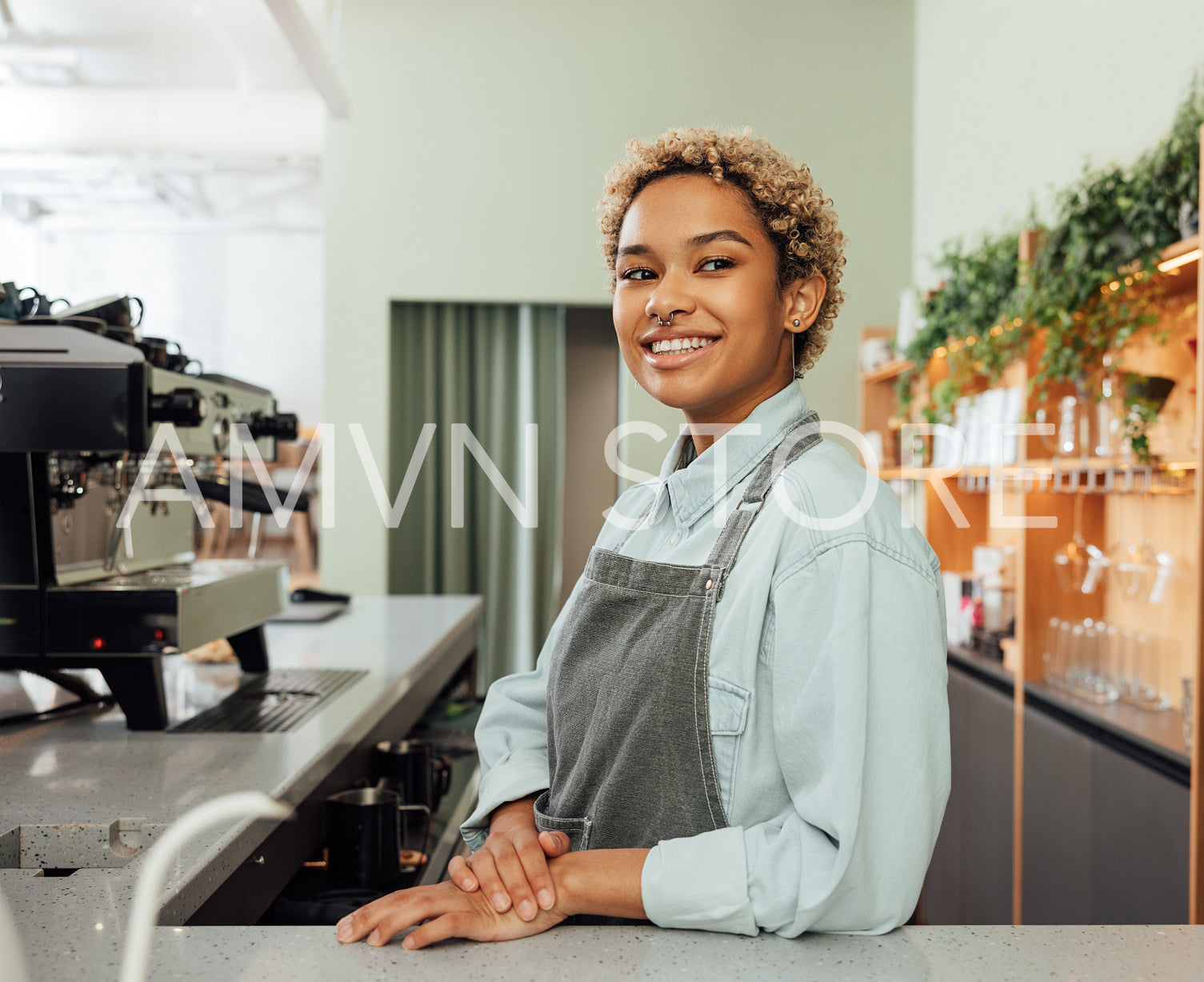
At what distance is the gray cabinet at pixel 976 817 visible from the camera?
2475 mm

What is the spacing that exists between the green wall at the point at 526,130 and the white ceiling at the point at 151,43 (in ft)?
1.58

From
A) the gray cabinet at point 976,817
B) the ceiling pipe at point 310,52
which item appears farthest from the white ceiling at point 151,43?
the gray cabinet at point 976,817

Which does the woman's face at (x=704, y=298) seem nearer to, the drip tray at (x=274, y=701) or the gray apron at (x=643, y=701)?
the gray apron at (x=643, y=701)

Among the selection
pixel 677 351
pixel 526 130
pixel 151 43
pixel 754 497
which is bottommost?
pixel 754 497

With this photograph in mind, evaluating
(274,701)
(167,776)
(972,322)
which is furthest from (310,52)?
(167,776)

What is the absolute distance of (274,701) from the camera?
1.69 m

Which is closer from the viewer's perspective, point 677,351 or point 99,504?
point 677,351

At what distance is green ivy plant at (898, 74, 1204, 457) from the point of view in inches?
76.2

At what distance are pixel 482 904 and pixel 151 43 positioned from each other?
16.6ft

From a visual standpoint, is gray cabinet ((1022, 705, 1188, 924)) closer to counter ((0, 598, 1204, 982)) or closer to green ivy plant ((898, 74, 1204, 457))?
green ivy plant ((898, 74, 1204, 457))

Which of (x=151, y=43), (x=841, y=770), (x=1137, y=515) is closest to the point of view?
(x=841, y=770)

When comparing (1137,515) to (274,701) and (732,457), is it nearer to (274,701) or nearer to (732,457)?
(732,457)

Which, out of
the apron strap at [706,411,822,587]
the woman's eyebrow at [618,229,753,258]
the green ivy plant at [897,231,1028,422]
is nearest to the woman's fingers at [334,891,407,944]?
the apron strap at [706,411,822,587]

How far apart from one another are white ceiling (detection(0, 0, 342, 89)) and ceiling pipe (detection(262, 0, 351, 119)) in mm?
1093
